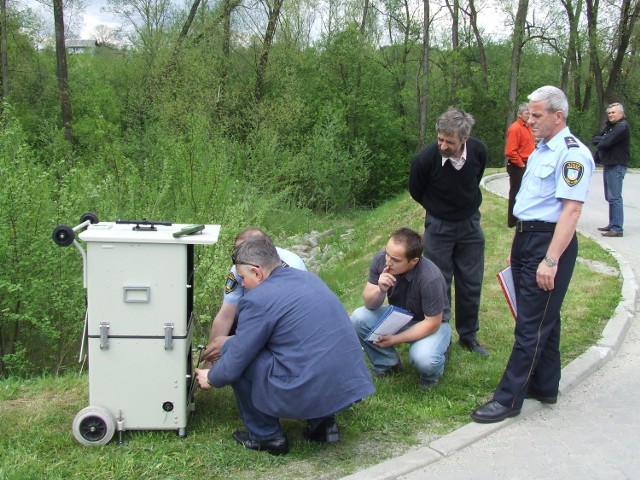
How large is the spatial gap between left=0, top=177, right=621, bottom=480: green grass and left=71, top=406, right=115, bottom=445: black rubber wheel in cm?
6

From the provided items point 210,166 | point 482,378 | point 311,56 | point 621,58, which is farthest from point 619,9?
point 482,378

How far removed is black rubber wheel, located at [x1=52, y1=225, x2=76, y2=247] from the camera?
351 cm

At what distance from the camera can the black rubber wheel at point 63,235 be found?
3.51 meters

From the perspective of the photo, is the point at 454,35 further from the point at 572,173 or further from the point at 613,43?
the point at 572,173

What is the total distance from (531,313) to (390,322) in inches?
36.0

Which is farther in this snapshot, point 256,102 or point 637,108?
point 637,108

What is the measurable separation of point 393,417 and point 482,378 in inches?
35.4

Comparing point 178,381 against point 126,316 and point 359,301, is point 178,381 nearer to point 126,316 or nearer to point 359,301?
point 126,316

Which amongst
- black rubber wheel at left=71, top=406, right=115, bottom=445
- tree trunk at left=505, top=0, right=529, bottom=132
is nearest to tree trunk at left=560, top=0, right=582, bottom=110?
tree trunk at left=505, top=0, right=529, bottom=132

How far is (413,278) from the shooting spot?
14.2 ft

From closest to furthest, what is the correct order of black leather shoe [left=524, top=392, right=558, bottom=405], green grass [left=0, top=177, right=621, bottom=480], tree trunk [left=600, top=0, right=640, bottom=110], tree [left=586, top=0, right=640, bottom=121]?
green grass [left=0, top=177, right=621, bottom=480], black leather shoe [left=524, top=392, right=558, bottom=405], tree trunk [left=600, top=0, right=640, bottom=110], tree [left=586, top=0, right=640, bottom=121]

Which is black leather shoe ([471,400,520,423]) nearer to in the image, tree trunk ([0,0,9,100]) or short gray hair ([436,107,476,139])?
short gray hair ([436,107,476,139])

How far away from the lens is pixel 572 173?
141 inches

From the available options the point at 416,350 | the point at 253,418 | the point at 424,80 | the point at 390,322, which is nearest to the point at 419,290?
the point at 390,322
